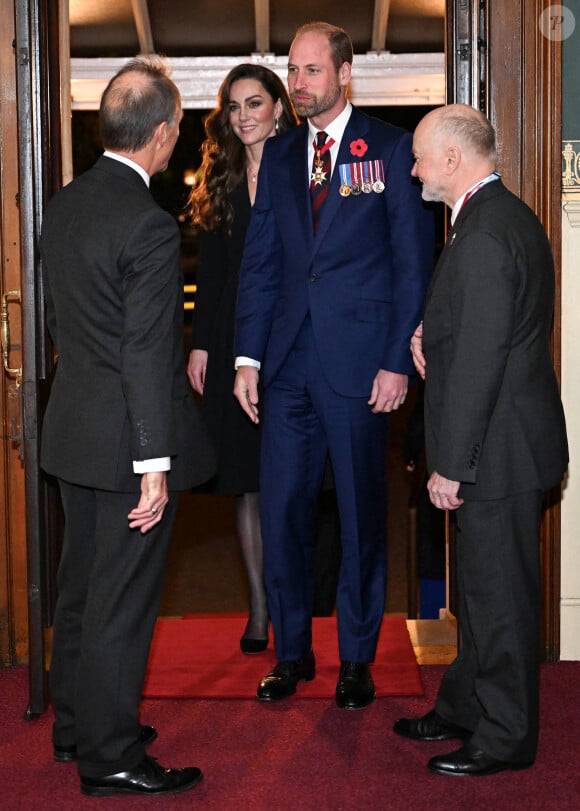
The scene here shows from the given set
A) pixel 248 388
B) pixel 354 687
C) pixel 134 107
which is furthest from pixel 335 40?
pixel 354 687

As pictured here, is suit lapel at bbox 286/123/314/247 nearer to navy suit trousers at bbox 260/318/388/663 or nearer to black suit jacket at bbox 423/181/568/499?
→ navy suit trousers at bbox 260/318/388/663

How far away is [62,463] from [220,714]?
3.45 feet

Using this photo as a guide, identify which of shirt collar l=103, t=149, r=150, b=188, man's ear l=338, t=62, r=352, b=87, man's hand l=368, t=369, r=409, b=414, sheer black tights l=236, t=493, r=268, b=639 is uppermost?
man's ear l=338, t=62, r=352, b=87

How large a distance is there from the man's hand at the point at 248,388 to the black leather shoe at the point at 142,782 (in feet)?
3.52

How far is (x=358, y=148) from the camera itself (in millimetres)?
3350

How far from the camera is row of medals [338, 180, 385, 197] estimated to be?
10.9 ft

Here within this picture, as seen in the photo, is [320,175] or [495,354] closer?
[495,354]

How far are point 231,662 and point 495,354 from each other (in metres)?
1.63

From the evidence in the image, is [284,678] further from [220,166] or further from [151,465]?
[220,166]

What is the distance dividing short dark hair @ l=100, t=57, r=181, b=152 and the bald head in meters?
0.63

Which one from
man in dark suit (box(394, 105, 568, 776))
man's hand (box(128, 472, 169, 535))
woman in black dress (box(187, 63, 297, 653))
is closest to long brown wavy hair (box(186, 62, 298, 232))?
woman in black dress (box(187, 63, 297, 653))

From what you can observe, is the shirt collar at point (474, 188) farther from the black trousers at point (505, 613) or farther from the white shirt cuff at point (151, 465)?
the white shirt cuff at point (151, 465)

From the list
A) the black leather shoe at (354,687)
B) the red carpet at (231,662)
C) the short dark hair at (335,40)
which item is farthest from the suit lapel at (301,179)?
the red carpet at (231,662)

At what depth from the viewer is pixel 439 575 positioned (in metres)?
4.99
